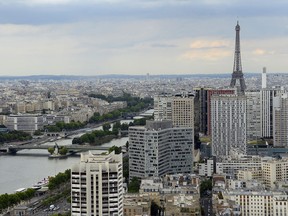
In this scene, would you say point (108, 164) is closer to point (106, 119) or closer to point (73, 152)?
point (73, 152)

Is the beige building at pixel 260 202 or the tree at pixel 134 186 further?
the tree at pixel 134 186

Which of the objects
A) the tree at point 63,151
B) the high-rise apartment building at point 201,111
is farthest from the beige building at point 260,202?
the high-rise apartment building at point 201,111

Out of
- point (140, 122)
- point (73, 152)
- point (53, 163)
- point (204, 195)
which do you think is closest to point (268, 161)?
point (204, 195)

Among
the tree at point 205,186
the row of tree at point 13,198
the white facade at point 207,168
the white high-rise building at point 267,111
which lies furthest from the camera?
the white high-rise building at point 267,111

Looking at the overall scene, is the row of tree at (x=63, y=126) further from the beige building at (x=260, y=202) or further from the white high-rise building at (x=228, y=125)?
the beige building at (x=260, y=202)

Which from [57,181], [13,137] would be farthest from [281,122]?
[13,137]

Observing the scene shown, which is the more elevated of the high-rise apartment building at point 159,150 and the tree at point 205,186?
the high-rise apartment building at point 159,150

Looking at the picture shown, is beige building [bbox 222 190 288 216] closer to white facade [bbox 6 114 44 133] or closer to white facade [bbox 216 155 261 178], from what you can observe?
white facade [bbox 216 155 261 178]
